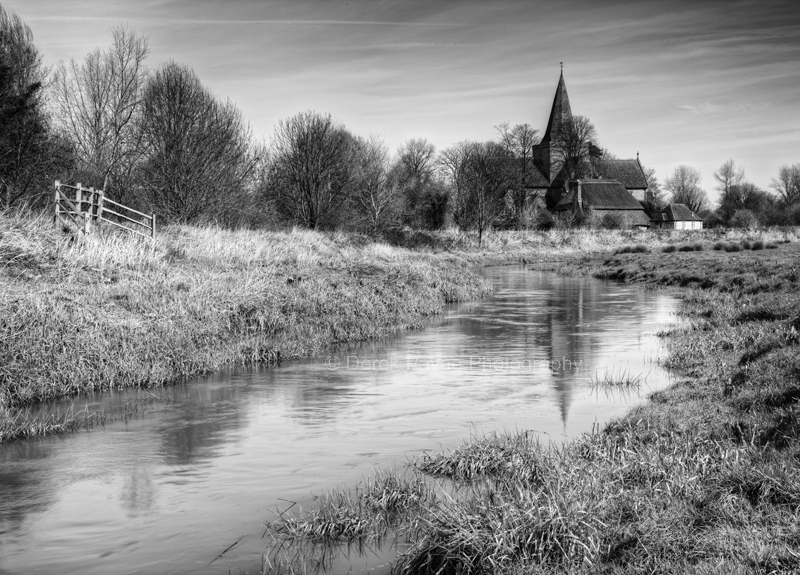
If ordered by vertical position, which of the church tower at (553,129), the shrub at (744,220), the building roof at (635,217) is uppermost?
the church tower at (553,129)

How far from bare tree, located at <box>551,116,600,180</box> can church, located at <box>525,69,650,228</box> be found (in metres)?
0.52

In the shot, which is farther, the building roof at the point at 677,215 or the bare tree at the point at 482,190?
the building roof at the point at 677,215

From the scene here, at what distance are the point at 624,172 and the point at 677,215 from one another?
28.2 feet

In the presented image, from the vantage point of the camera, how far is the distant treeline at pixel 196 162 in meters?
28.1

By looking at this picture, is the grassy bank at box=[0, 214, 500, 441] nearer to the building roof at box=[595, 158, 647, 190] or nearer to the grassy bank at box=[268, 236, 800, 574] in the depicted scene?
the grassy bank at box=[268, 236, 800, 574]

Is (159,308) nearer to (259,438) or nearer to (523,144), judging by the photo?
(259,438)

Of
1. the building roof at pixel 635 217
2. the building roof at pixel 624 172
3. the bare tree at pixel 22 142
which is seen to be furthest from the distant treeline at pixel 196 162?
the building roof at pixel 624 172

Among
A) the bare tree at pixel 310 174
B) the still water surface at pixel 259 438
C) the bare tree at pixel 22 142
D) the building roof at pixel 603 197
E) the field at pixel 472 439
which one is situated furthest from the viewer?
the building roof at pixel 603 197

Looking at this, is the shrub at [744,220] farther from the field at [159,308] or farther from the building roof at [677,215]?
the field at [159,308]

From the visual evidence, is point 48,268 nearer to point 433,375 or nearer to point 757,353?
point 433,375

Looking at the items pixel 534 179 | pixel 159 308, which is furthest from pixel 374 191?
pixel 534 179

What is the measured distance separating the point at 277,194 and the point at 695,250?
2420cm

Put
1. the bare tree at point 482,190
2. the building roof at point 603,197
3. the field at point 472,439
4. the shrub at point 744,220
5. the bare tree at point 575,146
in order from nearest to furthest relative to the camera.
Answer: the field at point 472,439 < the bare tree at point 482,190 < the shrub at point 744,220 < the building roof at point 603,197 < the bare tree at point 575,146

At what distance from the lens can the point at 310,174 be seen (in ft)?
133
